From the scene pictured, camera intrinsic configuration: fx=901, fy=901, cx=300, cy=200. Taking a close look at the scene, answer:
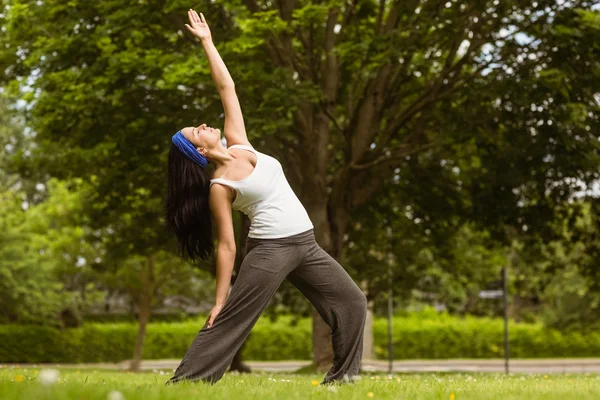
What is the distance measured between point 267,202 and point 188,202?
1.69 ft

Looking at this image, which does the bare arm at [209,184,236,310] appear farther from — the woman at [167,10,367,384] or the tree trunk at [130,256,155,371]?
the tree trunk at [130,256,155,371]

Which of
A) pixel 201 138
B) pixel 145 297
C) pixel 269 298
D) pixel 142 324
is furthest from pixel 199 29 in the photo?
pixel 145 297

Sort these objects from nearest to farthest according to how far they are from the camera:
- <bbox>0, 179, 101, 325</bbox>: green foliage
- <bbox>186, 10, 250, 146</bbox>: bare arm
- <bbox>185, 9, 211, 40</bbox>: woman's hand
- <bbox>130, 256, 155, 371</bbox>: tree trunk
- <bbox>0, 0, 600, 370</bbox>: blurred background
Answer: <bbox>186, 10, 250, 146</bbox>: bare arm
<bbox>185, 9, 211, 40</bbox>: woman's hand
<bbox>0, 0, 600, 370</bbox>: blurred background
<bbox>130, 256, 155, 371</bbox>: tree trunk
<bbox>0, 179, 101, 325</bbox>: green foliage

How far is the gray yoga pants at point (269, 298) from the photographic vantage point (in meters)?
5.80

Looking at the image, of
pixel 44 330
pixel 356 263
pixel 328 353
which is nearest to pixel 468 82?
pixel 328 353

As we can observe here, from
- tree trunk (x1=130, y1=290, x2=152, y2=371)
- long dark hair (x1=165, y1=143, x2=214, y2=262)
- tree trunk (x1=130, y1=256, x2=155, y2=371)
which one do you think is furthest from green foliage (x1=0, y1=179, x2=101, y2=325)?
long dark hair (x1=165, y1=143, x2=214, y2=262)

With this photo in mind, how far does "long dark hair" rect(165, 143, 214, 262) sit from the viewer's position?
584cm

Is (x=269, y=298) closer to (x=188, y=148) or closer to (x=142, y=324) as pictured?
(x=188, y=148)

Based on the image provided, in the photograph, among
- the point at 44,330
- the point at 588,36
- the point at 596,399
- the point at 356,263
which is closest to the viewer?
the point at 596,399

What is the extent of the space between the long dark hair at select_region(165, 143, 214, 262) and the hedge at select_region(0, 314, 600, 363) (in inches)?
1158

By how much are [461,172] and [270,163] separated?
13.1 m

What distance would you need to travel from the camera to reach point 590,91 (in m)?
14.7

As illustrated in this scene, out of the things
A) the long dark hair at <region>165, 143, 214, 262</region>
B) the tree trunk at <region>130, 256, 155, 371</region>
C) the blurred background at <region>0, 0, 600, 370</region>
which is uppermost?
the blurred background at <region>0, 0, 600, 370</region>

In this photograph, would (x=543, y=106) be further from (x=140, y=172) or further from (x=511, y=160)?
(x=140, y=172)
